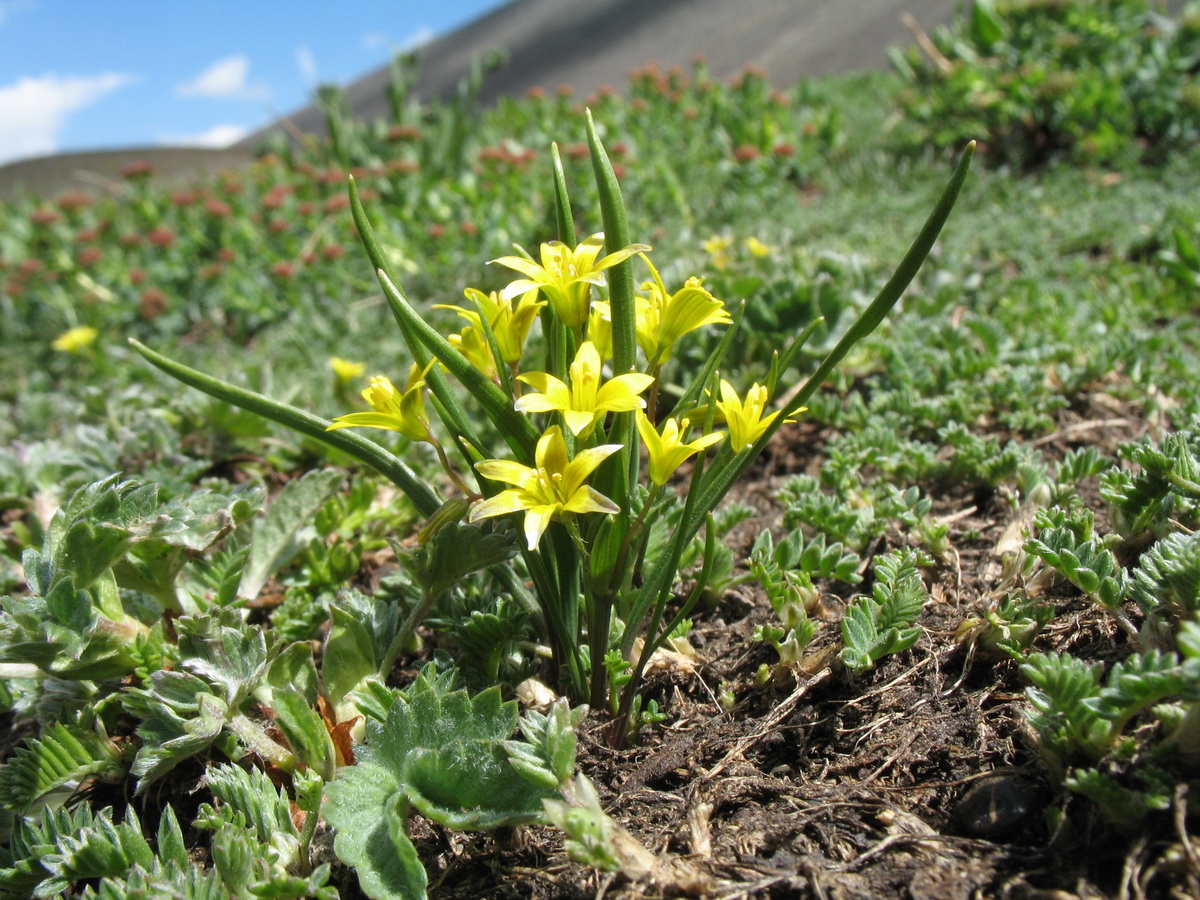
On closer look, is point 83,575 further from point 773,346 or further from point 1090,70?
point 1090,70

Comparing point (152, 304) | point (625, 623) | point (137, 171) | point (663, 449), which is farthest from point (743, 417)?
point (137, 171)

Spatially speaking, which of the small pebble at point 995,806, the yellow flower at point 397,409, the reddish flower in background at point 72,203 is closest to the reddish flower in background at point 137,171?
the reddish flower in background at point 72,203

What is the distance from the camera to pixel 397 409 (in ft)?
4.51

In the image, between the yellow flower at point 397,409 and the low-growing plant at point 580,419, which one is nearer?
the low-growing plant at point 580,419

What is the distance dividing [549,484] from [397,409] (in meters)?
0.32

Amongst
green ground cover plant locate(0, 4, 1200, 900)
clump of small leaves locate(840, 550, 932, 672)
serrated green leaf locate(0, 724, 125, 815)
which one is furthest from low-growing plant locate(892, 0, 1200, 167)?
serrated green leaf locate(0, 724, 125, 815)

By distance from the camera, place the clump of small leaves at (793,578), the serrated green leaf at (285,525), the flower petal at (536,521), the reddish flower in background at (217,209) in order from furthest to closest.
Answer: the reddish flower in background at (217,209) → the serrated green leaf at (285,525) → the clump of small leaves at (793,578) → the flower petal at (536,521)

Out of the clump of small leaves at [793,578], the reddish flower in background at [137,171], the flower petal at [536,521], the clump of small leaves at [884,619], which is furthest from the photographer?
the reddish flower in background at [137,171]

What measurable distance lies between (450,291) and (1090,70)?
4.68 meters

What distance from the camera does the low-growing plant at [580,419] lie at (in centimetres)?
120

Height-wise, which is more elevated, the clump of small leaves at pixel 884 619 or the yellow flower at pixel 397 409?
the yellow flower at pixel 397 409

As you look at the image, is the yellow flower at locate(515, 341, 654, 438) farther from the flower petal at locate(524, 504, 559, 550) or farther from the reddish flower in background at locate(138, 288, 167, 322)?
the reddish flower in background at locate(138, 288, 167, 322)

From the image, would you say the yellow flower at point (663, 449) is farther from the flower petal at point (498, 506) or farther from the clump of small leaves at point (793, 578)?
the clump of small leaves at point (793, 578)

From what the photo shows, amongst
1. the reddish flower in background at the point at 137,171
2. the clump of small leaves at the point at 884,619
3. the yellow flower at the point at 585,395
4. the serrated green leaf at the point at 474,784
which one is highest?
the reddish flower in background at the point at 137,171
